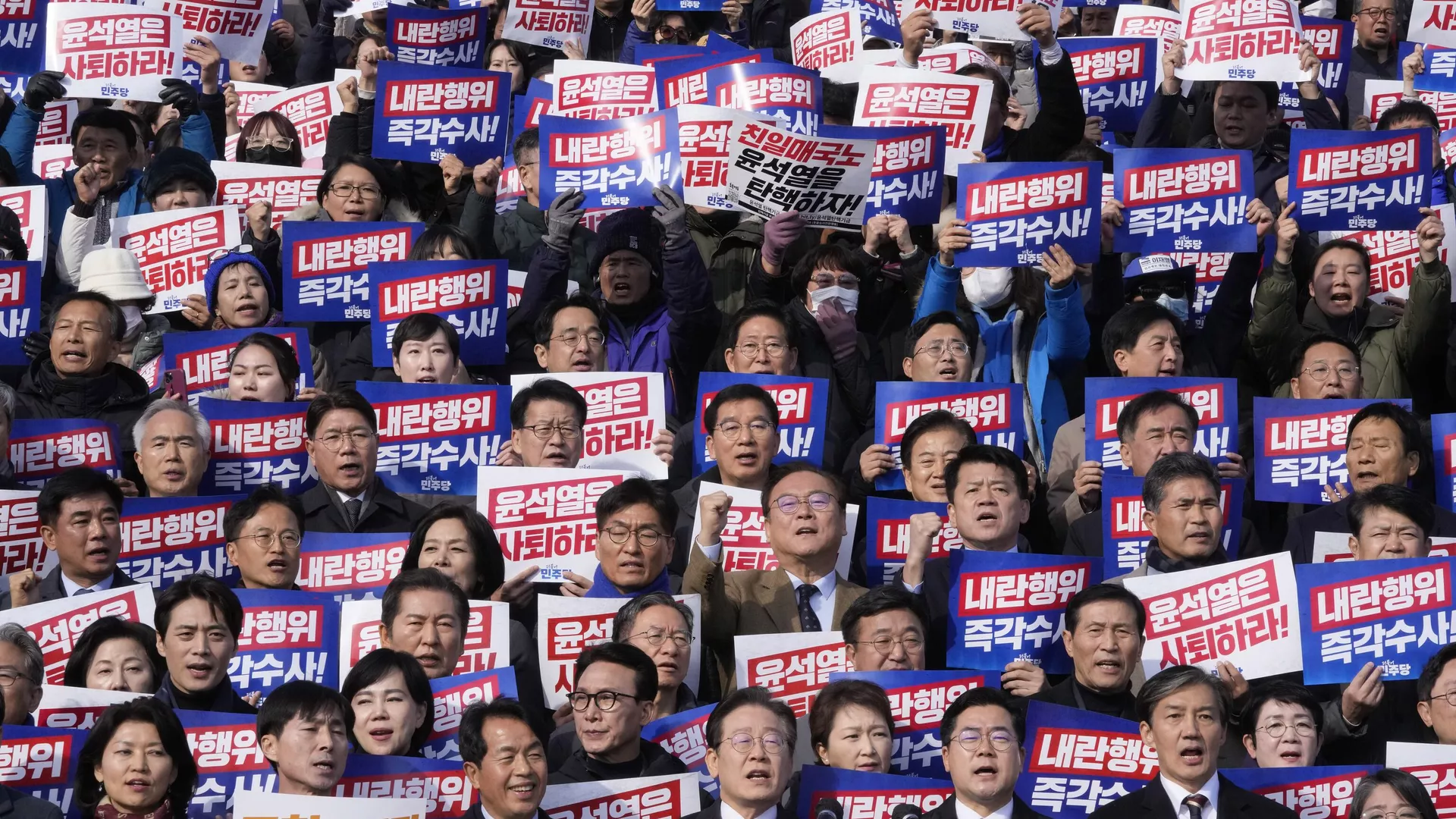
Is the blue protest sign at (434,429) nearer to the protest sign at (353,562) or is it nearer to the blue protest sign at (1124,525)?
the protest sign at (353,562)

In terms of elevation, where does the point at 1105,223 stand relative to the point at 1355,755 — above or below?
above

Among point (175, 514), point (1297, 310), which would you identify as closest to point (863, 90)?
point (1297, 310)

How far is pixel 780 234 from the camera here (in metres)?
10.8

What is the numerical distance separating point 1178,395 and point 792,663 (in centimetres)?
234

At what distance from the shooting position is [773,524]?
8852mm

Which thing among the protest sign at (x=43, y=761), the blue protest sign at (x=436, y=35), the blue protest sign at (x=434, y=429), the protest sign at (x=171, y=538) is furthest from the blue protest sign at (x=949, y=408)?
the blue protest sign at (x=436, y=35)

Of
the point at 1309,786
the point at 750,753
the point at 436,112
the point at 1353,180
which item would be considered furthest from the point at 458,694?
the point at 1353,180

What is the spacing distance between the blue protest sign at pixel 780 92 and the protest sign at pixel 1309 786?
16.9ft

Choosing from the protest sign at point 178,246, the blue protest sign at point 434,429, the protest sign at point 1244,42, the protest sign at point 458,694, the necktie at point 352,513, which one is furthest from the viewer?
the protest sign at point 1244,42

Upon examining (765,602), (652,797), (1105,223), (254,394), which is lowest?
(652,797)

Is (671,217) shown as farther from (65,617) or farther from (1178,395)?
(65,617)

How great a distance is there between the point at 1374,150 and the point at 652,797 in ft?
17.8

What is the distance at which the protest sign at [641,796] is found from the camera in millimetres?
7543

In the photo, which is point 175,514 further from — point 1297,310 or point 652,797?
point 1297,310
